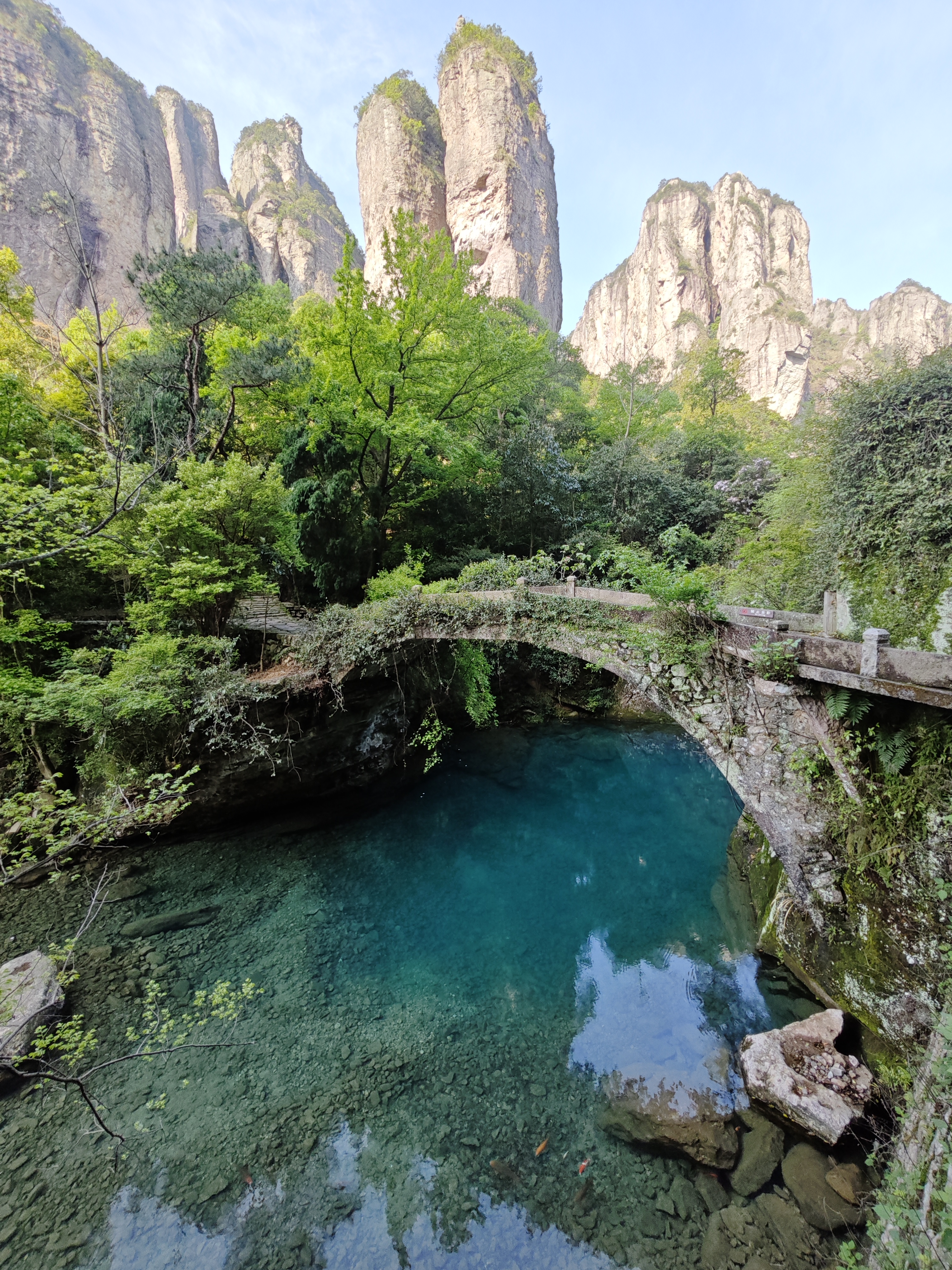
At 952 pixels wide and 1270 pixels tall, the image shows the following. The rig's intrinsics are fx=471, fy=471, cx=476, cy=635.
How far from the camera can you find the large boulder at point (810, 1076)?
11.1ft

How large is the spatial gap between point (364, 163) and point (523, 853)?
38.2 meters

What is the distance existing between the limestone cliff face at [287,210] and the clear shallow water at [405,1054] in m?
31.0

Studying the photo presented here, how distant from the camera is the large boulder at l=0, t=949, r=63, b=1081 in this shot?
392 cm

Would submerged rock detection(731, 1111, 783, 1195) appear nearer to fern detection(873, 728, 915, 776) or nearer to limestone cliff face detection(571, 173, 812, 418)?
fern detection(873, 728, 915, 776)

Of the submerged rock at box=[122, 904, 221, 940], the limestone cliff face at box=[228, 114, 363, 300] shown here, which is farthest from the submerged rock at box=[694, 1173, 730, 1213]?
the limestone cliff face at box=[228, 114, 363, 300]

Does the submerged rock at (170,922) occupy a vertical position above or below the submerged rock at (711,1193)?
below

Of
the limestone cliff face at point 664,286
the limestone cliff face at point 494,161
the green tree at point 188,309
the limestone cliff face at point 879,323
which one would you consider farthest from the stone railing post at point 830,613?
the limestone cliff face at point 879,323

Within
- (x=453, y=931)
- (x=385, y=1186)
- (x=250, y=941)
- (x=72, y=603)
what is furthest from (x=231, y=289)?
(x=385, y=1186)

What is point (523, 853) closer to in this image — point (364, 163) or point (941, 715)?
point (941, 715)

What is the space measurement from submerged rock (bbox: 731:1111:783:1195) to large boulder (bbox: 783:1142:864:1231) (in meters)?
0.08

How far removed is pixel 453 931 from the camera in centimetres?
586

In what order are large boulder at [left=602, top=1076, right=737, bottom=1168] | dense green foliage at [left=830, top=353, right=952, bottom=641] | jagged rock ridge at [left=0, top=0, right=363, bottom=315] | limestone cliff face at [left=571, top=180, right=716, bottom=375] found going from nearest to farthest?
large boulder at [left=602, top=1076, right=737, bottom=1168] → dense green foliage at [left=830, top=353, right=952, bottom=641] → jagged rock ridge at [left=0, top=0, right=363, bottom=315] → limestone cliff face at [left=571, top=180, right=716, bottom=375]

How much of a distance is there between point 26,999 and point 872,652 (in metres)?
7.48

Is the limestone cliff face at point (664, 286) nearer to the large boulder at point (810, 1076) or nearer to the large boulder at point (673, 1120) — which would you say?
the large boulder at point (810, 1076)
